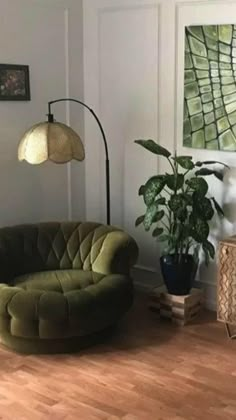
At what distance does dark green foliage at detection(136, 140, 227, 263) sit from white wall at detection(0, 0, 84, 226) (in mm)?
998

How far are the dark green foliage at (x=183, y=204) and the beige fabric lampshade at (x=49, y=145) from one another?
0.48 m

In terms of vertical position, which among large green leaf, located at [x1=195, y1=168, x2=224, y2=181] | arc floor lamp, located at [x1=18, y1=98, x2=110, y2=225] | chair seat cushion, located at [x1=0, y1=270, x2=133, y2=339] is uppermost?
arc floor lamp, located at [x1=18, y1=98, x2=110, y2=225]

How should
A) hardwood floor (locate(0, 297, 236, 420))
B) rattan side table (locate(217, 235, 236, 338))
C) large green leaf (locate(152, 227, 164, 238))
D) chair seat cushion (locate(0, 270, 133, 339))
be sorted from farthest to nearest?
large green leaf (locate(152, 227, 164, 238))
rattan side table (locate(217, 235, 236, 338))
chair seat cushion (locate(0, 270, 133, 339))
hardwood floor (locate(0, 297, 236, 420))

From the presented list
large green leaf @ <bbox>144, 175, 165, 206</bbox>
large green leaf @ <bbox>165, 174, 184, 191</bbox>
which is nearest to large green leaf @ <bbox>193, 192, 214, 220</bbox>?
large green leaf @ <bbox>165, 174, 184, 191</bbox>

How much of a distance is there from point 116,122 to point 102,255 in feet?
3.96

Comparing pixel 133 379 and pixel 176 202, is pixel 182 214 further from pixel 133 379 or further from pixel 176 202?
pixel 133 379

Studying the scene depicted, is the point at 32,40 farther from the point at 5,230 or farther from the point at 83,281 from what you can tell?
the point at 83,281

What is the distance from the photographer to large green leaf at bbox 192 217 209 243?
4.10 metres

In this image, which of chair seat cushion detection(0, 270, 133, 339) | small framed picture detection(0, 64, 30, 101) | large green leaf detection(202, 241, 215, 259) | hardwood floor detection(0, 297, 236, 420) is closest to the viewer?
hardwood floor detection(0, 297, 236, 420)

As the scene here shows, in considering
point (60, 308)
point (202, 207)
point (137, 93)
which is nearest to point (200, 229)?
point (202, 207)

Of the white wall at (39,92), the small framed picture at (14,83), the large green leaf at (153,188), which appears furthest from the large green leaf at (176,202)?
the small framed picture at (14,83)

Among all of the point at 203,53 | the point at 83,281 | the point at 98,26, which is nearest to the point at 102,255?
the point at 83,281

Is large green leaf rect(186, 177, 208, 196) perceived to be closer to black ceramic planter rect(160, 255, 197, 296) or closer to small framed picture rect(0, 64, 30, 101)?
black ceramic planter rect(160, 255, 197, 296)

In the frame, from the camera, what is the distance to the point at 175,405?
124 inches
